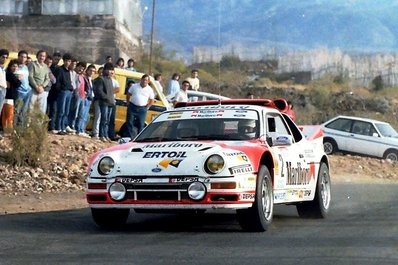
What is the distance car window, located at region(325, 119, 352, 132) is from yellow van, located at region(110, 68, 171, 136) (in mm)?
8209

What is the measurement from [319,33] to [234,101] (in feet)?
269

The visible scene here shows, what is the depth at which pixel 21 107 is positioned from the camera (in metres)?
16.3

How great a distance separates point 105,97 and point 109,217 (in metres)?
8.86

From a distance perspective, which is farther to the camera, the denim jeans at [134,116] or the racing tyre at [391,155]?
the racing tyre at [391,155]

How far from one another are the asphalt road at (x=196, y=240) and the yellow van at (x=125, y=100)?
8427mm

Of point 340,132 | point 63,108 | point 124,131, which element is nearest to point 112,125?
point 124,131

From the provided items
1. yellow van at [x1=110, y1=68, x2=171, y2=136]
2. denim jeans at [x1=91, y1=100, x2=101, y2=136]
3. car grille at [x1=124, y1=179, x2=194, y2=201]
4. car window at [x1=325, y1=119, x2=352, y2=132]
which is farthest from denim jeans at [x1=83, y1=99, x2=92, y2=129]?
car window at [x1=325, y1=119, x2=352, y2=132]

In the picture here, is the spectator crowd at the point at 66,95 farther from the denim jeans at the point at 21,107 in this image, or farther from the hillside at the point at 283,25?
the hillside at the point at 283,25

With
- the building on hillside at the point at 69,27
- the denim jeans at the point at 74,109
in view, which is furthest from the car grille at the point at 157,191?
the building on hillside at the point at 69,27

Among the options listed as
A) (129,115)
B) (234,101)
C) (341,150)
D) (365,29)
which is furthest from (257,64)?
(234,101)

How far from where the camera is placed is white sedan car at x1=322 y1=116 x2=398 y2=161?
27.4m

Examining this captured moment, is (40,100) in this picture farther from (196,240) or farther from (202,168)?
(196,240)

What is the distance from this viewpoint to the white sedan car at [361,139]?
27391 millimetres

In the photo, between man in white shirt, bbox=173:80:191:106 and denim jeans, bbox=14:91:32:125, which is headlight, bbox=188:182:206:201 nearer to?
denim jeans, bbox=14:91:32:125
